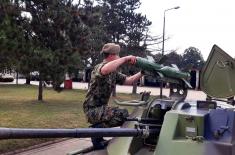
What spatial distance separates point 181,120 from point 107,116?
866 mm

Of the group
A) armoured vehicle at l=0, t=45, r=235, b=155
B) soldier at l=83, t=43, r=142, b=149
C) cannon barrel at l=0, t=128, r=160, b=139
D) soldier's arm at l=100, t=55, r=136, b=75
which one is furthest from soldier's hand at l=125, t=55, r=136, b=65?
cannon barrel at l=0, t=128, r=160, b=139

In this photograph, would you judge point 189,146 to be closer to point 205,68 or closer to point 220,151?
point 220,151

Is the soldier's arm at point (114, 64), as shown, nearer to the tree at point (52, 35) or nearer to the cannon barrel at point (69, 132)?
the cannon barrel at point (69, 132)

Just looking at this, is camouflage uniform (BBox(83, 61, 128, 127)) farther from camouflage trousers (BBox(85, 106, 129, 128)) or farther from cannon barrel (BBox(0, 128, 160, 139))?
cannon barrel (BBox(0, 128, 160, 139))

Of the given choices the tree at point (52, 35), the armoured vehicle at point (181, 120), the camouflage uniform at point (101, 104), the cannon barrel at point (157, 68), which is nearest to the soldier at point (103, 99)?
the camouflage uniform at point (101, 104)

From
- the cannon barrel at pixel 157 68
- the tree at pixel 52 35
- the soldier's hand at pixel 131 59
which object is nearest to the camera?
the soldier's hand at pixel 131 59

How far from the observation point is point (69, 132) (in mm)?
3756

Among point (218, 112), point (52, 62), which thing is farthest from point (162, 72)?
point (52, 62)

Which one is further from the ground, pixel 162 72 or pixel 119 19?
pixel 119 19

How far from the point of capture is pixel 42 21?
14617 millimetres

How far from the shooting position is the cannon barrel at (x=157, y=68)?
4854mm

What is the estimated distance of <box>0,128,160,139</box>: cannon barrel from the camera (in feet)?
10.4

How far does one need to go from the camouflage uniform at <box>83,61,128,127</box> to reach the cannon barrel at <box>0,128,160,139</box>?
478 millimetres

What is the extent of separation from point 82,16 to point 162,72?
12.9 meters
